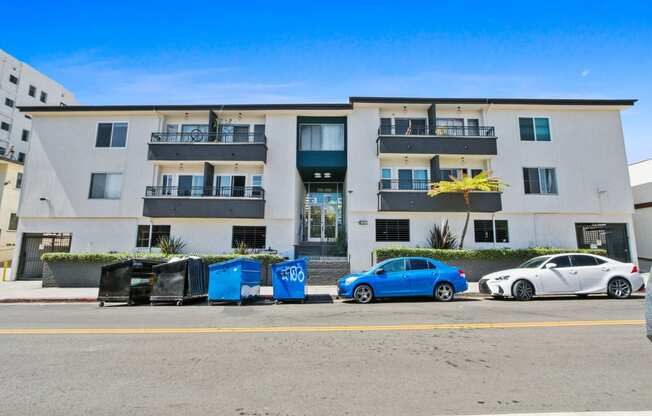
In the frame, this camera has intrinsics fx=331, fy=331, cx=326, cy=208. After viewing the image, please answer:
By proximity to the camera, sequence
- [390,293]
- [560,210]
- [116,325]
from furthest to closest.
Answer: [560,210], [390,293], [116,325]

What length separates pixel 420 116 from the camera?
68.9ft

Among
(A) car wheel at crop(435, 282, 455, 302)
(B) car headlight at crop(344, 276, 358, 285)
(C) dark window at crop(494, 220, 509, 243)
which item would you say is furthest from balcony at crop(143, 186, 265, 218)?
(C) dark window at crop(494, 220, 509, 243)

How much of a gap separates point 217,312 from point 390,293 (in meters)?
5.60

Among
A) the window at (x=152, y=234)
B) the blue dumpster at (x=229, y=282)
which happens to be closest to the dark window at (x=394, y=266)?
the blue dumpster at (x=229, y=282)

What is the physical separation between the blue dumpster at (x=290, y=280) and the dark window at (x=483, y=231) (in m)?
12.4

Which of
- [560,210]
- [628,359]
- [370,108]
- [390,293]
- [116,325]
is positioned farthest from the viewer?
[370,108]

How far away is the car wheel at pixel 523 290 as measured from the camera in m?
11.2

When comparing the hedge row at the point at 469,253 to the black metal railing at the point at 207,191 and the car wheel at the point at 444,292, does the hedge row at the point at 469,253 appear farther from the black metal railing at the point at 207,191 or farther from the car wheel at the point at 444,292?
the black metal railing at the point at 207,191

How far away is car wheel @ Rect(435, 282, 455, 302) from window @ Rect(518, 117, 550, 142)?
1362 centimetres

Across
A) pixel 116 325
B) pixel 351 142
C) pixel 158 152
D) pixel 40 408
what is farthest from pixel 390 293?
pixel 158 152

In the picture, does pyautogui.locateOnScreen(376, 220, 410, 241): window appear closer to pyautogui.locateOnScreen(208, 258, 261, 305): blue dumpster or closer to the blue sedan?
the blue sedan

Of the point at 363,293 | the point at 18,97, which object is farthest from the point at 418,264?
the point at 18,97

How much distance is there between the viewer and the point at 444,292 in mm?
11445

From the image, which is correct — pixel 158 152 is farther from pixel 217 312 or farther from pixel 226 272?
pixel 217 312
